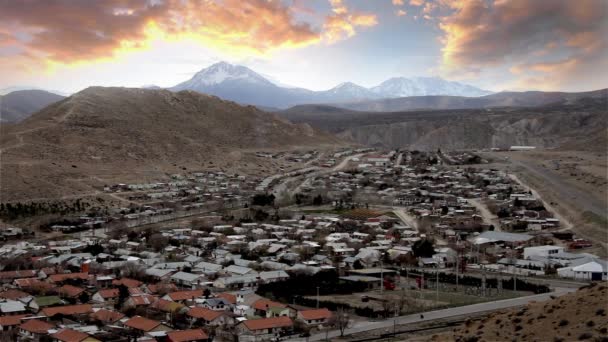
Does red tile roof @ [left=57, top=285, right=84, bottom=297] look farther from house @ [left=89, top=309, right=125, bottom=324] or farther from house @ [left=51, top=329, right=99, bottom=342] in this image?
house @ [left=51, top=329, right=99, bottom=342]

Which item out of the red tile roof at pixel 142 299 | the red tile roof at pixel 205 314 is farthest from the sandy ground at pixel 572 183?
the red tile roof at pixel 142 299

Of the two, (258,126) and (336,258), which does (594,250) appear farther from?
(258,126)

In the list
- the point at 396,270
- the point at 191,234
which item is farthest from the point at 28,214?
the point at 396,270

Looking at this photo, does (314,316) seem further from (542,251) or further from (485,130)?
(485,130)

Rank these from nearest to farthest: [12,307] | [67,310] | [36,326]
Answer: [36,326] → [67,310] → [12,307]


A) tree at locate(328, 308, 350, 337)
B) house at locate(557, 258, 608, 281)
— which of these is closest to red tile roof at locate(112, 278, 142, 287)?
tree at locate(328, 308, 350, 337)

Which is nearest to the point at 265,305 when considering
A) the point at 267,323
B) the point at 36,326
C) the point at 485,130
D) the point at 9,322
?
the point at 267,323
